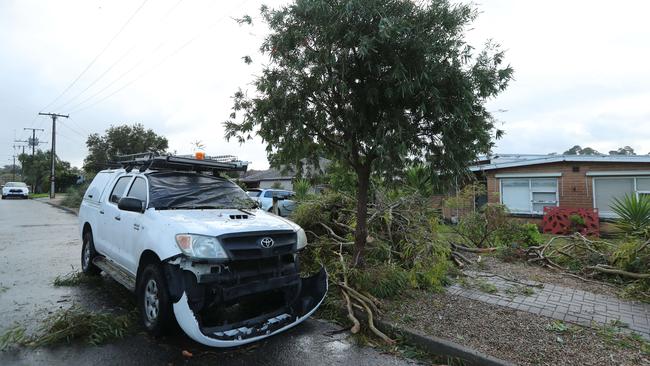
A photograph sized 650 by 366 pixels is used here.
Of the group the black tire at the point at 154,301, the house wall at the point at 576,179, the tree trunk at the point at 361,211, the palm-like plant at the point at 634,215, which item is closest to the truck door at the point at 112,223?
the black tire at the point at 154,301

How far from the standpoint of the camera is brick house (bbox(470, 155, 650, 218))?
44.4ft

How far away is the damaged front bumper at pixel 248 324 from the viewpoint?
3434mm

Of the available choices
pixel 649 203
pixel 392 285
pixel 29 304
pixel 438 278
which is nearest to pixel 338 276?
pixel 392 285

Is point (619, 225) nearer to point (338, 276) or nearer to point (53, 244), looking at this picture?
point (338, 276)

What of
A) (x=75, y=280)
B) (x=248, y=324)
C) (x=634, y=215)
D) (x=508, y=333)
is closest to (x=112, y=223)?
(x=75, y=280)

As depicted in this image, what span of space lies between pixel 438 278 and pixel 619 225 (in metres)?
4.51

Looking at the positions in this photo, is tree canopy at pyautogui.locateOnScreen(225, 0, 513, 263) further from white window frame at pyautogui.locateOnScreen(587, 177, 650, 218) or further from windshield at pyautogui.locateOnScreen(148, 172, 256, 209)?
white window frame at pyautogui.locateOnScreen(587, 177, 650, 218)

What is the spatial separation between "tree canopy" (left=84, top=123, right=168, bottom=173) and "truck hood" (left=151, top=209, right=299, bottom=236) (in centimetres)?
3154

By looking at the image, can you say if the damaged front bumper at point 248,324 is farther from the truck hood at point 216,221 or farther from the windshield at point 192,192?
the windshield at point 192,192

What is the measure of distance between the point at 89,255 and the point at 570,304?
7.42m

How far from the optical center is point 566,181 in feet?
48.5

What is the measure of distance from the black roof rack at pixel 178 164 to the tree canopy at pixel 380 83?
1.02 m

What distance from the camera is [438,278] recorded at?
5711mm

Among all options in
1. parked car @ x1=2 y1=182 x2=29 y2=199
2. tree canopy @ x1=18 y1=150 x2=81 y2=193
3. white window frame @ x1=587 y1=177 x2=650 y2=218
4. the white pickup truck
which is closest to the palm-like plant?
the white pickup truck
